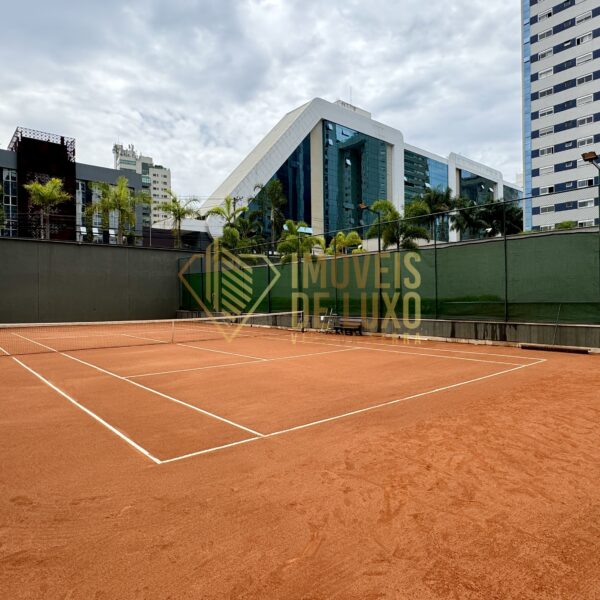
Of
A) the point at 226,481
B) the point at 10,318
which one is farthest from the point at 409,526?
the point at 10,318

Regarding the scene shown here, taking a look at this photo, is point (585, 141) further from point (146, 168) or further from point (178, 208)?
point (146, 168)

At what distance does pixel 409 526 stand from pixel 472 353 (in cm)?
1023

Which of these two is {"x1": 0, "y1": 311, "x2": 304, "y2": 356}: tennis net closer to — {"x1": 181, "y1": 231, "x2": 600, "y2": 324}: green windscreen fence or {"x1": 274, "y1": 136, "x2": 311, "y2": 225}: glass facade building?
{"x1": 181, "y1": 231, "x2": 600, "y2": 324}: green windscreen fence

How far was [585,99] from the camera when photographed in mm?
59438

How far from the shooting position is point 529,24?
66.6 metres

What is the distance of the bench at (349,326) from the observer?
59.3ft

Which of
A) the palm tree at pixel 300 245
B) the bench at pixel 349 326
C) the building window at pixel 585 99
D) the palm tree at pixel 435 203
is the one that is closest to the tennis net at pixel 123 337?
the bench at pixel 349 326

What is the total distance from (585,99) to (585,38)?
27.0 ft

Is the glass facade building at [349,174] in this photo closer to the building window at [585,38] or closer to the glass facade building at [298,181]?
the glass facade building at [298,181]

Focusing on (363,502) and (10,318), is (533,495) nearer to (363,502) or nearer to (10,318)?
(363,502)

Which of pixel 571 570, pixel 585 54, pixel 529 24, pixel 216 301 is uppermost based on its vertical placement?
pixel 529 24

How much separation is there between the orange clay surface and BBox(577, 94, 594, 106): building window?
223 feet

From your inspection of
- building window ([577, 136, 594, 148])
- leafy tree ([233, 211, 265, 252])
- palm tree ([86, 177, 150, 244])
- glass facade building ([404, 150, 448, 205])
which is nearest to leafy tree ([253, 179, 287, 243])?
leafy tree ([233, 211, 265, 252])

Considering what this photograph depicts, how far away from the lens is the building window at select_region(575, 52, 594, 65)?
58856mm
